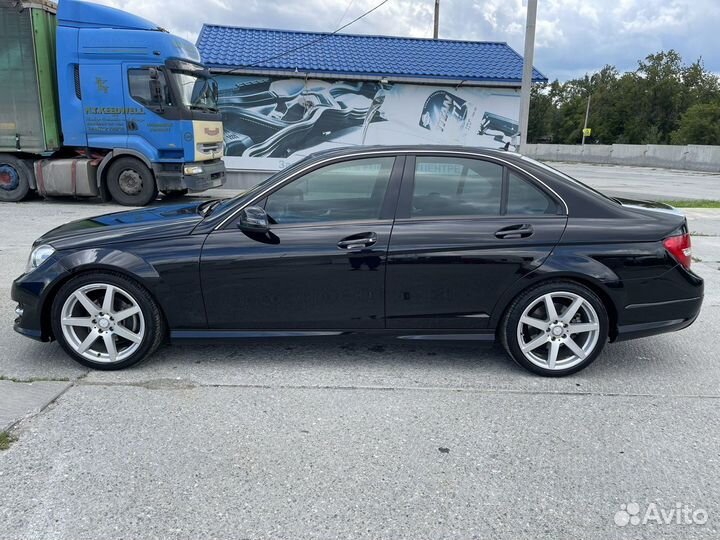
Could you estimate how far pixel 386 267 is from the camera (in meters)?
3.73

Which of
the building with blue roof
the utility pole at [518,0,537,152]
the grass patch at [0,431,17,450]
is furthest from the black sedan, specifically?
the building with blue roof

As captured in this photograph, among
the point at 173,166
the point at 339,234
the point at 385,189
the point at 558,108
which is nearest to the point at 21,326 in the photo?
the point at 339,234

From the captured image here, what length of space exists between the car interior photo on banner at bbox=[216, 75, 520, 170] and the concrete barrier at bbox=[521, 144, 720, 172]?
13.1 m

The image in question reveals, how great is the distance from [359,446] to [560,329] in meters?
1.68

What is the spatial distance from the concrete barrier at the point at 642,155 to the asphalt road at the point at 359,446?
86.5ft

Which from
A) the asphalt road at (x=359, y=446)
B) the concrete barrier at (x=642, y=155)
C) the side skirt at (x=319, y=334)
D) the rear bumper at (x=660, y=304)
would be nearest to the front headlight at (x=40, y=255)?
the asphalt road at (x=359, y=446)

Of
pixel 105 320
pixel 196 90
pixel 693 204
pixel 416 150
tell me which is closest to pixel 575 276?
pixel 416 150

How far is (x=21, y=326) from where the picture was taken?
12.6 feet

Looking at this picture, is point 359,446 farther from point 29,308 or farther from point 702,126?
point 702,126

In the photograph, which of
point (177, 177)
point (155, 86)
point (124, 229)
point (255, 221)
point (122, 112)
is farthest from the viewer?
point (177, 177)

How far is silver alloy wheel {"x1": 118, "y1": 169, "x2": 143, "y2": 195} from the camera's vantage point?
11.9 meters

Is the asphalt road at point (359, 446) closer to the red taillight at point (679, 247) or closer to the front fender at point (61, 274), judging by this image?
the front fender at point (61, 274)

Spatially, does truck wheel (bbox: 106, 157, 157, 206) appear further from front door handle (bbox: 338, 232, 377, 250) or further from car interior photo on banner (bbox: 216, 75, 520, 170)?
front door handle (bbox: 338, 232, 377, 250)

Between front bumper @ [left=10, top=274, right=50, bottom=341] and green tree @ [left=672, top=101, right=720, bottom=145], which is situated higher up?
green tree @ [left=672, top=101, right=720, bottom=145]
